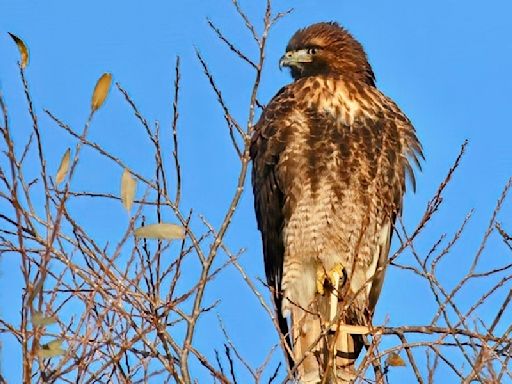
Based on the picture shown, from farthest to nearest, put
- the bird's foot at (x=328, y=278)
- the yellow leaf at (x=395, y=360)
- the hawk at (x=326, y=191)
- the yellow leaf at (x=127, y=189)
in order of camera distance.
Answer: the bird's foot at (x=328, y=278) < the hawk at (x=326, y=191) < the yellow leaf at (x=395, y=360) < the yellow leaf at (x=127, y=189)

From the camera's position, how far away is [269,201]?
6.38m

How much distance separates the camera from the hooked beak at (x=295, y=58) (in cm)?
668

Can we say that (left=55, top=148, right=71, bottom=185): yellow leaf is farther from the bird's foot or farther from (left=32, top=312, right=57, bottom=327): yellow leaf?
the bird's foot

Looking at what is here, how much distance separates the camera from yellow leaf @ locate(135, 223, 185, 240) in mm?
3518

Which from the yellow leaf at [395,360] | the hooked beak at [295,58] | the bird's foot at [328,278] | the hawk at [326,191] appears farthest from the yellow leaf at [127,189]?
the hooked beak at [295,58]

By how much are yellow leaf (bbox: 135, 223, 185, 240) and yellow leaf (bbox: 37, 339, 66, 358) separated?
0.50 metres

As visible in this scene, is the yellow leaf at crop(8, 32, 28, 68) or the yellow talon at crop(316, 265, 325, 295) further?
the yellow talon at crop(316, 265, 325, 295)

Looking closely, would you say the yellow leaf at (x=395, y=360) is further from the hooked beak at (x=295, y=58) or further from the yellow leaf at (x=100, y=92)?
the hooked beak at (x=295, y=58)

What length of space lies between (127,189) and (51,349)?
2.16 ft

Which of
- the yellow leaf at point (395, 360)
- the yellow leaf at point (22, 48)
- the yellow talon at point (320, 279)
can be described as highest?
the yellow talon at point (320, 279)

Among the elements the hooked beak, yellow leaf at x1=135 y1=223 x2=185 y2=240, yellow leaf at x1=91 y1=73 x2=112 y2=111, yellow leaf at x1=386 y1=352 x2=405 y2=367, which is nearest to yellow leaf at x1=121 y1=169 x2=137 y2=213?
yellow leaf at x1=135 y1=223 x2=185 y2=240

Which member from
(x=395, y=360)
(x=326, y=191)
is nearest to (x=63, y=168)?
(x=395, y=360)

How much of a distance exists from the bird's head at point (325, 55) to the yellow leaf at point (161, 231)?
10.7 feet

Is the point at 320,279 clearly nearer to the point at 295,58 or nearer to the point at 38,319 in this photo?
the point at 295,58
